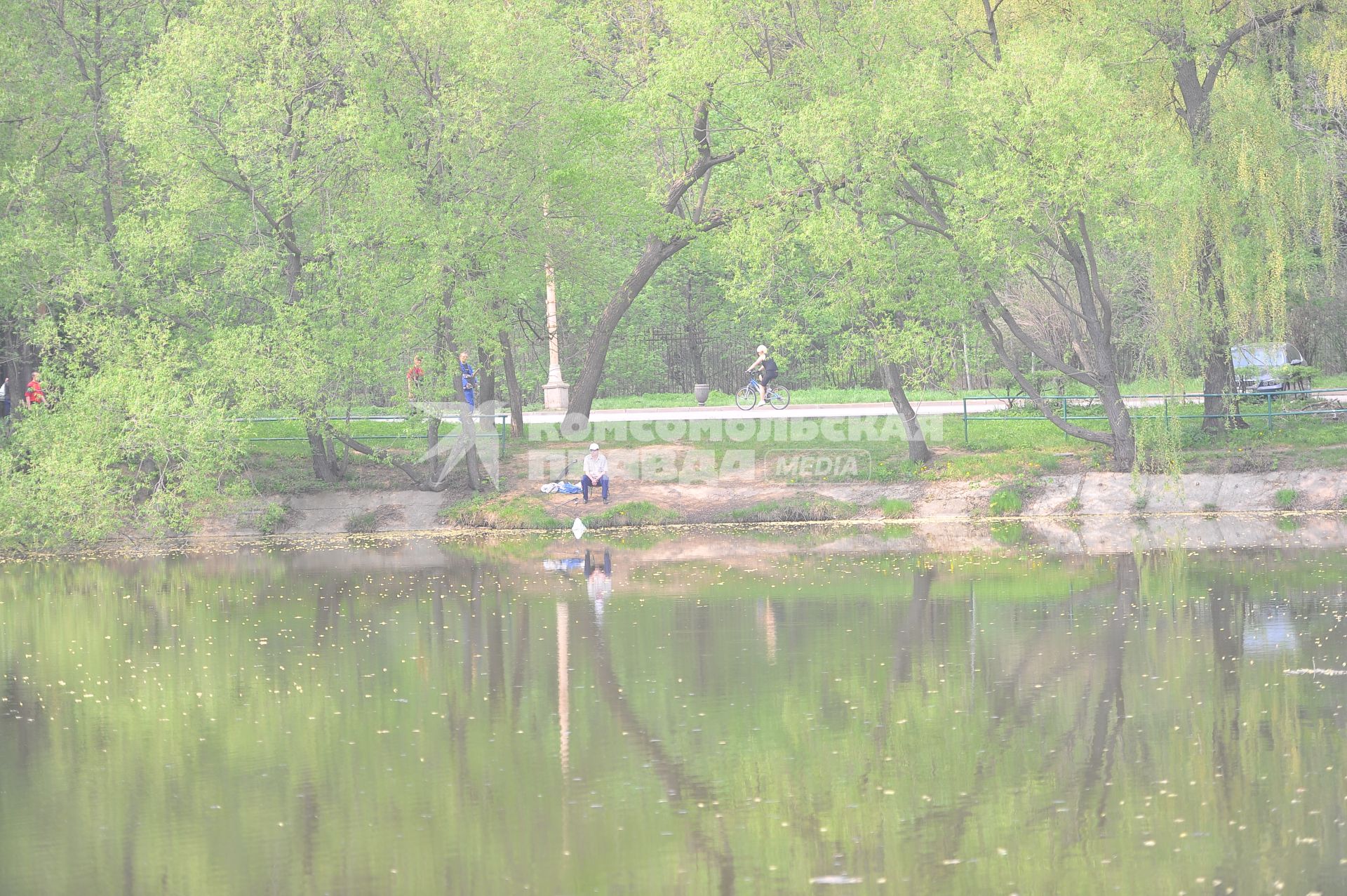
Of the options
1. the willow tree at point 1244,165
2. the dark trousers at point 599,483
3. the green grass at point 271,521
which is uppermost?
the willow tree at point 1244,165

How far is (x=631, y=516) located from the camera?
109 feet

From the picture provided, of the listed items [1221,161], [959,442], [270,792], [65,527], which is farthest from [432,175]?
[270,792]

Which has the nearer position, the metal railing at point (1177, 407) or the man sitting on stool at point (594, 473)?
the metal railing at point (1177, 407)

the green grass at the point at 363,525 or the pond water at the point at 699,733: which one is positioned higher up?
the green grass at the point at 363,525

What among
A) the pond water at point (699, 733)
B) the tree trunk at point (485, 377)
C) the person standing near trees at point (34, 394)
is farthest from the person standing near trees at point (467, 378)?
the pond water at point (699, 733)

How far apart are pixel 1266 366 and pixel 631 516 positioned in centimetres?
1553

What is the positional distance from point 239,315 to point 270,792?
23.3 m

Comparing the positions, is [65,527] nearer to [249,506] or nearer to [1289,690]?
[249,506]

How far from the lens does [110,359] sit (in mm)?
32656

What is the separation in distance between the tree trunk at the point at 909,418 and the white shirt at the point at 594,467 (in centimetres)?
639

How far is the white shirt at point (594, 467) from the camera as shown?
33719mm

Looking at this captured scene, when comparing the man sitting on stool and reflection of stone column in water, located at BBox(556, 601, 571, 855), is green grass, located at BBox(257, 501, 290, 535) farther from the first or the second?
reflection of stone column in water, located at BBox(556, 601, 571, 855)

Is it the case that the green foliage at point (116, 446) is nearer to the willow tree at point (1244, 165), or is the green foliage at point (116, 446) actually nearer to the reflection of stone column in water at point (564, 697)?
the reflection of stone column in water at point (564, 697)

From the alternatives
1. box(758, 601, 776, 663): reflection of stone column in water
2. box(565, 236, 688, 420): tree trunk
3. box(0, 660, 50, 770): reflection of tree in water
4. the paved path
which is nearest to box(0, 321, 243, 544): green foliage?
box(565, 236, 688, 420): tree trunk
